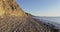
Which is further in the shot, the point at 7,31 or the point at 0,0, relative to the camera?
the point at 0,0

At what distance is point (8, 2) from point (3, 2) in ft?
13.7

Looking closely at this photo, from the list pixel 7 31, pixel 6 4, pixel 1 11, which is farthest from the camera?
pixel 6 4

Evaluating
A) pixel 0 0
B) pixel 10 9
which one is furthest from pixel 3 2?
pixel 10 9

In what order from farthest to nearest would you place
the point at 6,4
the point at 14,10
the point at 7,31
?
the point at 14,10 → the point at 6,4 → the point at 7,31

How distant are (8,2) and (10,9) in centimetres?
271

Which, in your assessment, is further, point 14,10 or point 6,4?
point 14,10

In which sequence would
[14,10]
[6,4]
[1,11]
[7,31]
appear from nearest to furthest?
[7,31]
[1,11]
[6,4]
[14,10]

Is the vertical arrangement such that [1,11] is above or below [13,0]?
below

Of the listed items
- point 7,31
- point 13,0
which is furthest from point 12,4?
point 7,31

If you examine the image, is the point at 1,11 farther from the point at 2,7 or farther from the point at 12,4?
the point at 12,4

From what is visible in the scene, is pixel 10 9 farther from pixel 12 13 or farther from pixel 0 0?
pixel 0 0

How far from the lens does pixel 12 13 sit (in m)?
61.8

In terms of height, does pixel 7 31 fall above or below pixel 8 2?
below

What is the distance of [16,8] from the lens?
67562 mm
